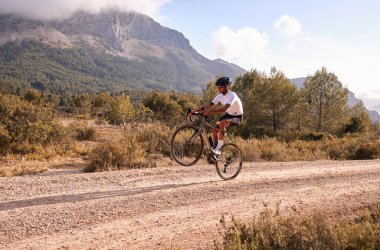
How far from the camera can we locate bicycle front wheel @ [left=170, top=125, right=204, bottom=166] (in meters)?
8.89

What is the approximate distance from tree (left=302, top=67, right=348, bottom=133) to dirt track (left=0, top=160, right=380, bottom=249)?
2812 centimetres

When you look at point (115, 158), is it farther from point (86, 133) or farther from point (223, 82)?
point (86, 133)

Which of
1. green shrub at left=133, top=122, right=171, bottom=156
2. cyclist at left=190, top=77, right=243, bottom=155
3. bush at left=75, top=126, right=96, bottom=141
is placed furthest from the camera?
bush at left=75, top=126, right=96, bottom=141

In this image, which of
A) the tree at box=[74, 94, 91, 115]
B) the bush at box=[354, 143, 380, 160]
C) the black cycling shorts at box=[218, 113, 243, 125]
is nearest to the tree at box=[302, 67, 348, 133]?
the bush at box=[354, 143, 380, 160]

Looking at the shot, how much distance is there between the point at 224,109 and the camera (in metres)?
8.62

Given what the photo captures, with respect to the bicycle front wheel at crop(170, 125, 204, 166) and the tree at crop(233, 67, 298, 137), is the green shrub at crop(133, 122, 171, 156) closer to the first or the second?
the bicycle front wheel at crop(170, 125, 204, 166)

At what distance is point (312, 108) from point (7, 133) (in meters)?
32.9

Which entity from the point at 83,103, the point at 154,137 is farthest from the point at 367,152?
the point at 83,103

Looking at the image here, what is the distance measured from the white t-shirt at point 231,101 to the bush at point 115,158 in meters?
3.43

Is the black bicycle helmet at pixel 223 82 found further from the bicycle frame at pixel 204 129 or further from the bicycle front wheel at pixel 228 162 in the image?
the bicycle front wheel at pixel 228 162

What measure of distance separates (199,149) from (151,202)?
271cm

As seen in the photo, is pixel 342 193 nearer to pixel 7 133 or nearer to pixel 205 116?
pixel 205 116

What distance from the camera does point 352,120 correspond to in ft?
134

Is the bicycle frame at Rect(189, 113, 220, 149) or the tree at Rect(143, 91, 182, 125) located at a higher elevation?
the tree at Rect(143, 91, 182, 125)
